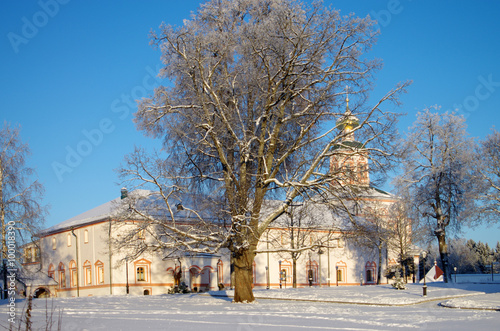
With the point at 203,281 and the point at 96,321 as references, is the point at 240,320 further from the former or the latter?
the point at 203,281

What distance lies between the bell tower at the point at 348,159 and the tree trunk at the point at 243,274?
16.1 feet

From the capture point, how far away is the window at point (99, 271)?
48853 millimetres

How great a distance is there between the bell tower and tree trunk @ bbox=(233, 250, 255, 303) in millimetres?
4922

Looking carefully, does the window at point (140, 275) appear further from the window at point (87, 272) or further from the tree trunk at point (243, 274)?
the tree trunk at point (243, 274)

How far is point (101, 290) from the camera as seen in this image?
48.1 meters

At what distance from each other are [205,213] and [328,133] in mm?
6776

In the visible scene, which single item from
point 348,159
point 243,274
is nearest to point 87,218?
point 243,274

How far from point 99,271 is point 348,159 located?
33.0 m

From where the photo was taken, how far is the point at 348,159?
23.5 metres

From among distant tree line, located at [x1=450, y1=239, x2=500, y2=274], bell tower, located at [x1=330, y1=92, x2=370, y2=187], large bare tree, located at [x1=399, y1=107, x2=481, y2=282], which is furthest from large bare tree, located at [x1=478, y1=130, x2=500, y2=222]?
distant tree line, located at [x1=450, y1=239, x2=500, y2=274]

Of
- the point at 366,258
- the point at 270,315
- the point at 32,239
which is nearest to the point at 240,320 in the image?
the point at 270,315

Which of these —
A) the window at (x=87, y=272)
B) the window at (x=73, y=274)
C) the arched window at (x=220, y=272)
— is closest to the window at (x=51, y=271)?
the window at (x=73, y=274)

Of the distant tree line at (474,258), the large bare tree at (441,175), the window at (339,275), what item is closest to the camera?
the large bare tree at (441,175)

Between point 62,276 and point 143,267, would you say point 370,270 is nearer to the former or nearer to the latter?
point 143,267
